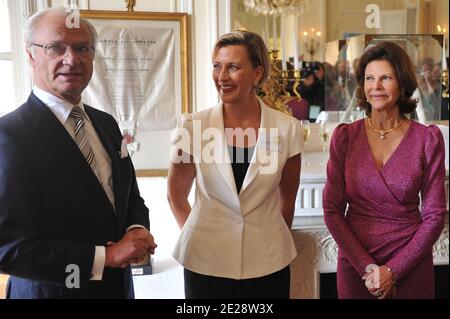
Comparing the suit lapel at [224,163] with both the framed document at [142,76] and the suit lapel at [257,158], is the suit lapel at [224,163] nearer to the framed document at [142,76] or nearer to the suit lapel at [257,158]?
the suit lapel at [257,158]

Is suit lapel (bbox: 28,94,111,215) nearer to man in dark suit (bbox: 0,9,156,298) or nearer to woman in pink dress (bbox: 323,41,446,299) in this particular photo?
man in dark suit (bbox: 0,9,156,298)

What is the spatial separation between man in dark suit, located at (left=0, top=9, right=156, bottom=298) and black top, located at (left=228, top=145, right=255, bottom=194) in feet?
0.82

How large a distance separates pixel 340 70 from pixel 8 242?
140cm

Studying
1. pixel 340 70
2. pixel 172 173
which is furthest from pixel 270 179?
pixel 340 70

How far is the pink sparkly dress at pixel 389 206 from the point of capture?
3.12 feet

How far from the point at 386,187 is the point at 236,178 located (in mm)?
331

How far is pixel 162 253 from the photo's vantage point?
Answer: 1.62m

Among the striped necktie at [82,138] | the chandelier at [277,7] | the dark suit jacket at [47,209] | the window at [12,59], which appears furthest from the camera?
the chandelier at [277,7]

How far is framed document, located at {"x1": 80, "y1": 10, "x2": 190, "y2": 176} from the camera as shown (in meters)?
1.51

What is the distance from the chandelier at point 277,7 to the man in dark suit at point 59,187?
0.95 m

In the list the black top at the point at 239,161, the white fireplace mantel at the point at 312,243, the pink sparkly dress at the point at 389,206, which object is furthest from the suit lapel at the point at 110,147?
the white fireplace mantel at the point at 312,243
